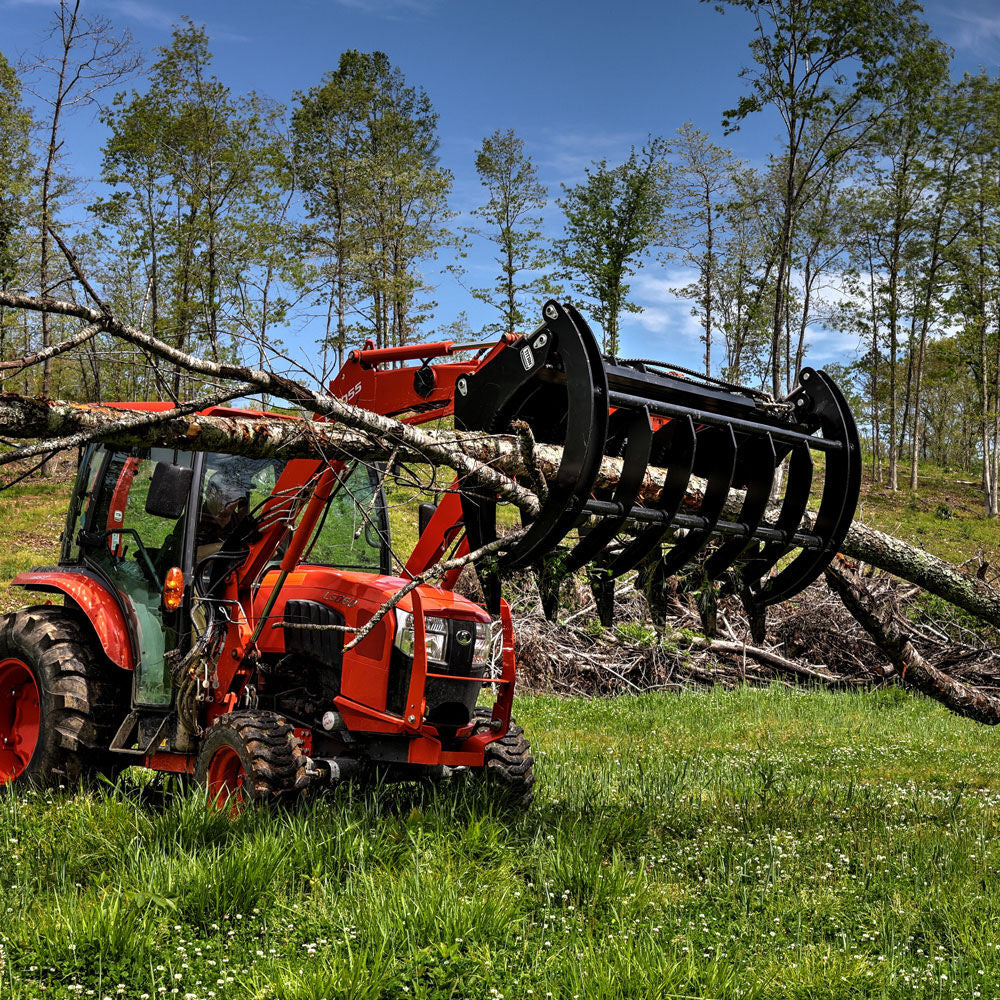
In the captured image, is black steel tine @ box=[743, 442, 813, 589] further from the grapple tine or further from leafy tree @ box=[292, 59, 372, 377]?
leafy tree @ box=[292, 59, 372, 377]

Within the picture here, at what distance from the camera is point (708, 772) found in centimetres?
666

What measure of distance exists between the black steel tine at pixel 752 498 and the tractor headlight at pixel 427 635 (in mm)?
1563

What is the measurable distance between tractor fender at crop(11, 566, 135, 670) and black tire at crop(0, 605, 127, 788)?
20cm

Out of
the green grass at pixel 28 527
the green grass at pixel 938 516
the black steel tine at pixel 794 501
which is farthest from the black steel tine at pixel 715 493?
the green grass at pixel 938 516

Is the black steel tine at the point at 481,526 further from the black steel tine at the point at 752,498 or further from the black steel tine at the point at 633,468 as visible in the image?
the black steel tine at the point at 752,498

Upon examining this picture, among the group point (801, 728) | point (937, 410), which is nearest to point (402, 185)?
point (801, 728)

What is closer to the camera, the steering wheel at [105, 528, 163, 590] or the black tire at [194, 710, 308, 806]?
the black tire at [194, 710, 308, 806]

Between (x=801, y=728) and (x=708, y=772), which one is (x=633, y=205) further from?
(x=708, y=772)

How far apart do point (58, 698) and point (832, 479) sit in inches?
188

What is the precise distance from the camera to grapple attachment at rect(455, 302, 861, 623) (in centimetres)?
391

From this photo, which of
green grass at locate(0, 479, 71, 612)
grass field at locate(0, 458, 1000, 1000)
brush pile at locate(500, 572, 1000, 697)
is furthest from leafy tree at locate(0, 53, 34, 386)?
grass field at locate(0, 458, 1000, 1000)

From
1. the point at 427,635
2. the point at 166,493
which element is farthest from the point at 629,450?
the point at 166,493

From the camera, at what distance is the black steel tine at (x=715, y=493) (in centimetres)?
427

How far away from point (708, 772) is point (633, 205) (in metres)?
25.7
